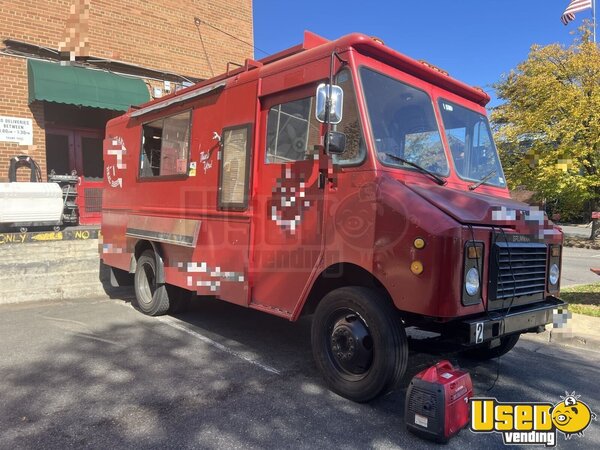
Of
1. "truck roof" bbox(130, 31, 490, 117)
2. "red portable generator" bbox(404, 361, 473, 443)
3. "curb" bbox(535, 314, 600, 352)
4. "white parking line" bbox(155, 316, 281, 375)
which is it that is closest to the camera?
"red portable generator" bbox(404, 361, 473, 443)

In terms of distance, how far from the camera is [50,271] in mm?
7609

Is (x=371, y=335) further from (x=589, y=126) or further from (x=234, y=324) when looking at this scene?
(x=589, y=126)

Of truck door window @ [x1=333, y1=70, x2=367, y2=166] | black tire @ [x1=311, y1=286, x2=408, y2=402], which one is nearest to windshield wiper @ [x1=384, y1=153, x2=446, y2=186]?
truck door window @ [x1=333, y1=70, x2=367, y2=166]

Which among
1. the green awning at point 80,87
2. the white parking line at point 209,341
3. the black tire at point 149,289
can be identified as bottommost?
the white parking line at point 209,341

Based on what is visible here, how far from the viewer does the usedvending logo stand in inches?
133

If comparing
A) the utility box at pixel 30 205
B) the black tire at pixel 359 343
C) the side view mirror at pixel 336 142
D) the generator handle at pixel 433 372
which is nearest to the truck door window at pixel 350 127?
the side view mirror at pixel 336 142

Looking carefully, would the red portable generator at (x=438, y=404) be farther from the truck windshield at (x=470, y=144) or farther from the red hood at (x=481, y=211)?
the truck windshield at (x=470, y=144)

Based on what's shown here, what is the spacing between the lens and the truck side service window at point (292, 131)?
425 cm

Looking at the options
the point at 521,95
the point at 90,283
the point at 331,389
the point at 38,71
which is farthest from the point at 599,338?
the point at 521,95

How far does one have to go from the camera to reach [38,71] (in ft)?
31.1

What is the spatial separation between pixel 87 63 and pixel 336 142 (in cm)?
910

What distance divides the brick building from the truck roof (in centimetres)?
Result: 522

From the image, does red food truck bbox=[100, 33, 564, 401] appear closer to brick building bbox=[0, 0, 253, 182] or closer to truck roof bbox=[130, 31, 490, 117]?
truck roof bbox=[130, 31, 490, 117]

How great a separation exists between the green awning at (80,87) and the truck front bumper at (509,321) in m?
9.14
